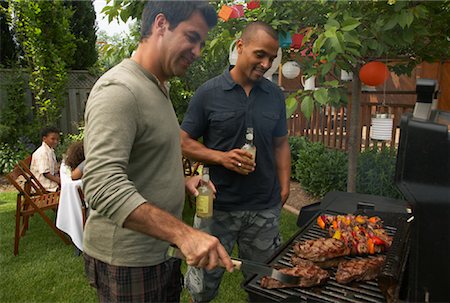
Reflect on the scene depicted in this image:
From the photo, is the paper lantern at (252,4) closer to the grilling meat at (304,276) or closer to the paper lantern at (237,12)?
the paper lantern at (237,12)

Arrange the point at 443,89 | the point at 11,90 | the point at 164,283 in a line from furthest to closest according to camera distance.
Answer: the point at 11,90, the point at 443,89, the point at 164,283

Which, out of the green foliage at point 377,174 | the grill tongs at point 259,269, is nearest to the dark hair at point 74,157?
the grill tongs at point 259,269

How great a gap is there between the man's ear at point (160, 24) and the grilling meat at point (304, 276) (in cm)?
112

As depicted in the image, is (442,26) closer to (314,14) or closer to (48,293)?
(314,14)

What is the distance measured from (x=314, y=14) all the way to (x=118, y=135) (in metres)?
3.11

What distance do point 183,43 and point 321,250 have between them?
1186 millimetres

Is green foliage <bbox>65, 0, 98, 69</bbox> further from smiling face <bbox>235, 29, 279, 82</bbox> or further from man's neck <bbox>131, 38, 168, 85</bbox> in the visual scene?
man's neck <bbox>131, 38, 168, 85</bbox>

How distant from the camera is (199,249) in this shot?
3.98 feet

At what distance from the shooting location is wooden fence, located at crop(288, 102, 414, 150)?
652 cm

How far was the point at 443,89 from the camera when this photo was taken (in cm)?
782

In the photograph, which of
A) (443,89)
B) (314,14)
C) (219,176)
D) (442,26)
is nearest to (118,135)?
(219,176)

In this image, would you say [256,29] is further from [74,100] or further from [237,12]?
[74,100]

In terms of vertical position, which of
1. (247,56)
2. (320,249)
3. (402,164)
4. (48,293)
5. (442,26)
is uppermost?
(442,26)

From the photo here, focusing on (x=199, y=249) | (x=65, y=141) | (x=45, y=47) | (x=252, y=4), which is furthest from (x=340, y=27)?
(x=65, y=141)
